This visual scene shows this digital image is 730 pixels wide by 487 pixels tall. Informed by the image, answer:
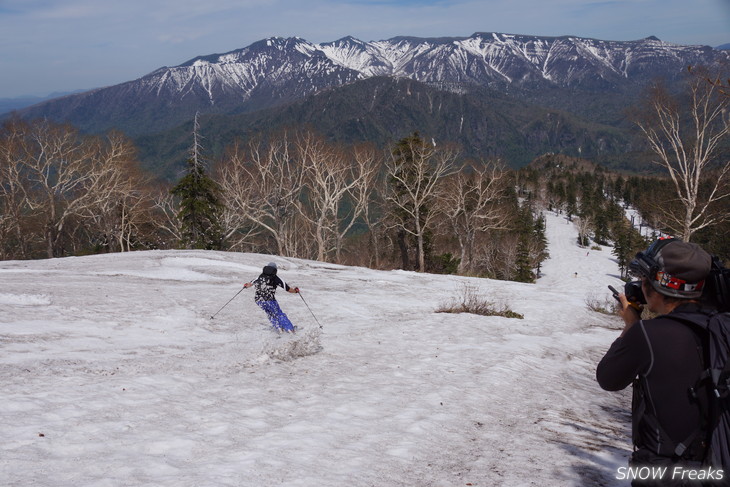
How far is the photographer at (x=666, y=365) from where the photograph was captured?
9.25 ft

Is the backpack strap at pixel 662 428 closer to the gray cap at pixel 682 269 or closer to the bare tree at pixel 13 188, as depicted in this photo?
the gray cap at pixel 682 269

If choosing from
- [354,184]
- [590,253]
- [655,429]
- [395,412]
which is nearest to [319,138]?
[354,184]

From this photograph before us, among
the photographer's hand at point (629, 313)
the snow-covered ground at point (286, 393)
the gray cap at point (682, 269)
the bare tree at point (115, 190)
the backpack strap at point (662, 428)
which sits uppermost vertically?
the bare tree at point (115, 190)

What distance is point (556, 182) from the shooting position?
160m

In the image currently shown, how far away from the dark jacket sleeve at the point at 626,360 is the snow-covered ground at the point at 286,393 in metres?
2.18

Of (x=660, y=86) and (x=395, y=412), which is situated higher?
(x=660, y=86)

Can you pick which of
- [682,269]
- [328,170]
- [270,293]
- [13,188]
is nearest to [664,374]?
[682,269]

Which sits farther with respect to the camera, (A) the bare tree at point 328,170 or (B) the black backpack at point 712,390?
(A) the bare tree at point 328,170

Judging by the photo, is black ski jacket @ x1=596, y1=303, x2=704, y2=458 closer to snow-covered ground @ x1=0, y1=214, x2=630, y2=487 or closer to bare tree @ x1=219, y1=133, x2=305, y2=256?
snow-covered ground @ x1=0, y1=214, x2=630, y2=487

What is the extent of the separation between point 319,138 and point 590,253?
81.7m

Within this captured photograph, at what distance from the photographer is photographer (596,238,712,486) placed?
2.82 m

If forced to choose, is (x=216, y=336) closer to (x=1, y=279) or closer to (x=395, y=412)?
(x=395, y=412)

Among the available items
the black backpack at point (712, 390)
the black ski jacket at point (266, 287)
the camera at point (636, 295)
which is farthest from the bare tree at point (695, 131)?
the black backpack at point (712, 390)

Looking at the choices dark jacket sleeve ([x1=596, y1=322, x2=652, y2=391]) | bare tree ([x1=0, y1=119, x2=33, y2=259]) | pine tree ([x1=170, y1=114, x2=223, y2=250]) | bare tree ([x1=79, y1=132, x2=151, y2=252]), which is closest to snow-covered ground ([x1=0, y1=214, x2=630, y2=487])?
dark jacket sleeve ([x1=596, y1=322, x2=652, y2=391])
